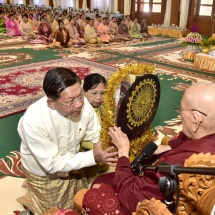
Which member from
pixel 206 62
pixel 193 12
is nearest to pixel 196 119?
pixel 206 62

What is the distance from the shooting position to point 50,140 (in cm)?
167

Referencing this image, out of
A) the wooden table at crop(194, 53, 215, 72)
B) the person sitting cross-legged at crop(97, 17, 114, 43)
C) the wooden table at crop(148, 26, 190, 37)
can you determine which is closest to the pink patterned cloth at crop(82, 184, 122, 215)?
the wooden table at crop(194, 53, 215, 72)

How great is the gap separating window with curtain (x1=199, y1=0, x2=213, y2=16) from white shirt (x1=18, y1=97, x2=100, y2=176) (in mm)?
11433

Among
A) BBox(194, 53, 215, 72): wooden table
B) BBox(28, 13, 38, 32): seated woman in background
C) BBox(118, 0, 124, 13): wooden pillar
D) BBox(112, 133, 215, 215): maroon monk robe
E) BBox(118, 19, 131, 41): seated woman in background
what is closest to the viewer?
BBox(112, 133, 215, 215): maroon monk robe

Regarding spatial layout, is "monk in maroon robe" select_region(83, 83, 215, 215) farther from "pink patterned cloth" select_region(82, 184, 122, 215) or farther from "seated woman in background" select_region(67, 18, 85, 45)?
"seated woman in background" select_region(67, 18, 85, 45)

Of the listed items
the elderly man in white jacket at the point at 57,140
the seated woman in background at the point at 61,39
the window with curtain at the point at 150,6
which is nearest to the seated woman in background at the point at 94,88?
the elderly man in white jacket at the point at 57,140

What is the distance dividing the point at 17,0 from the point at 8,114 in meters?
19.0

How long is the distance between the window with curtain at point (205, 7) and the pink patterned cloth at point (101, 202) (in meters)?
11.9

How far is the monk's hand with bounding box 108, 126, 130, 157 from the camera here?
1.49 meters

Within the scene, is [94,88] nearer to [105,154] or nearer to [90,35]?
[105,154]

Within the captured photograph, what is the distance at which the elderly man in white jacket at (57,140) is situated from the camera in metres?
1.55

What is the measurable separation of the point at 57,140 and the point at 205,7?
11.8 meters

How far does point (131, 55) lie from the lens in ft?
24.0

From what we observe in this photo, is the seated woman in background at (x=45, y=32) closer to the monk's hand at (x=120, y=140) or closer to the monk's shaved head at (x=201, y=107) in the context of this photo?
the monk's hand at (x=120, y=140)
